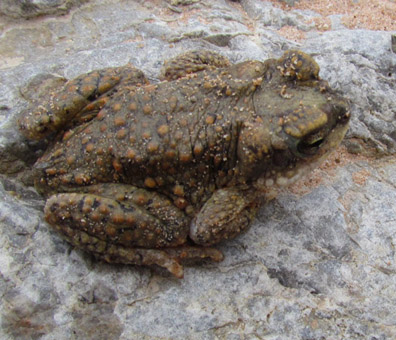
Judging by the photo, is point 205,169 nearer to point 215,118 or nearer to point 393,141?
point 215,118

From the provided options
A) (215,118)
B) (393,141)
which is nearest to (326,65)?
(393,141)

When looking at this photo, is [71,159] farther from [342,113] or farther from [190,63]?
[342,113]

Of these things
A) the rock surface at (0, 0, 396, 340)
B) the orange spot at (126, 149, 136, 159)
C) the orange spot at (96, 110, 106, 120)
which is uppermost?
the orange spot at (96, 110, 106, 120)

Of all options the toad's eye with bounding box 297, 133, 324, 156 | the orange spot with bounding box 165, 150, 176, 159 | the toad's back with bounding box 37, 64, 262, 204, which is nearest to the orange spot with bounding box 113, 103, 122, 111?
the toad's back with bounding box 37, 64, 262, 204

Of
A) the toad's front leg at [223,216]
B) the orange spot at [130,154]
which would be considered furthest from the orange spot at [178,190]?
the orange spot at [130,154]

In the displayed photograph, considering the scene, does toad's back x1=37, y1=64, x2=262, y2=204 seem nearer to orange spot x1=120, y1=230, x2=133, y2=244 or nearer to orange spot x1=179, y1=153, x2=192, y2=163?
orange spot x1=179, y1=153, x2=192, y2=163

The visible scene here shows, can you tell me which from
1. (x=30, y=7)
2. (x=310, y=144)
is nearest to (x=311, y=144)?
(x=310, y=144)

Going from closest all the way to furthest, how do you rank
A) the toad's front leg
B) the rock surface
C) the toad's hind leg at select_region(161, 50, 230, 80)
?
the rock surface < the toad's front leg < the toad's hind leg at select_region(161, 50, 230, 80)

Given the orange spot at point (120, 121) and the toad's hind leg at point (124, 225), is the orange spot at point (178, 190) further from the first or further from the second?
the orange spot at point (120, 121)
